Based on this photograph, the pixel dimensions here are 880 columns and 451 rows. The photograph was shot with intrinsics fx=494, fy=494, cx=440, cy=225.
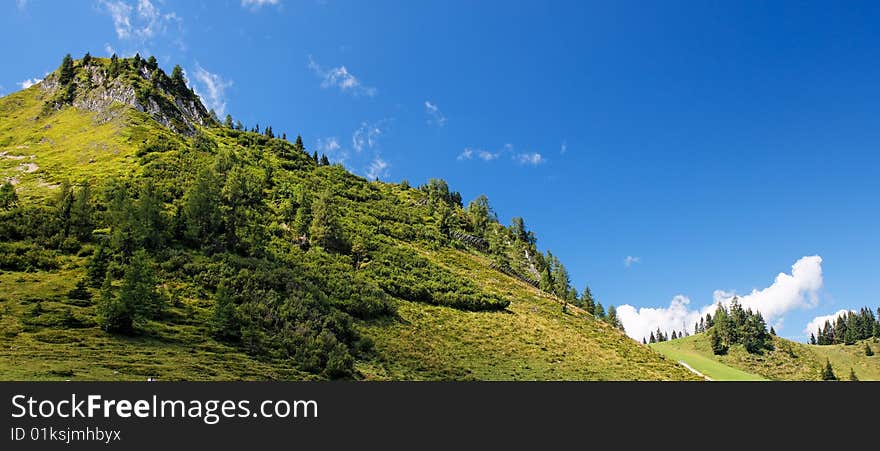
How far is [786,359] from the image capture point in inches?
6063

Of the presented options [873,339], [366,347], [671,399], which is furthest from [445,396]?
[873,339]

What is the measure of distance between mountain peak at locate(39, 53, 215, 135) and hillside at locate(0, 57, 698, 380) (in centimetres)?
64

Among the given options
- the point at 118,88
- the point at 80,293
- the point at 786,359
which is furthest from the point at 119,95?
the point at 786,359

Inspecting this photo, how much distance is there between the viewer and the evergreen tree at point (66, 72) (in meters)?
122

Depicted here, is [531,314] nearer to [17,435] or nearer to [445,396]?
[445,396]

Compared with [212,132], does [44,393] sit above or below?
below

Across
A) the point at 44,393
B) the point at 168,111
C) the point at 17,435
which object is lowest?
the point at 17,435

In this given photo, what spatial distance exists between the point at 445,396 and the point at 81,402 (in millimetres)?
10022

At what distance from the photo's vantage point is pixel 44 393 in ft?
44.7

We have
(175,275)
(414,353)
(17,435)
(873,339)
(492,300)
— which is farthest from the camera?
(873,339)

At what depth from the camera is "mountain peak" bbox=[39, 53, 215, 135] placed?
110250 millimetres

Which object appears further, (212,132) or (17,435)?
(212,132)

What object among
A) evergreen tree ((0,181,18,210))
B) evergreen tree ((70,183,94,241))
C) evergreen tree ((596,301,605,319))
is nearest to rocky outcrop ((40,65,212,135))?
evergreen tree ((0,181,18,210))

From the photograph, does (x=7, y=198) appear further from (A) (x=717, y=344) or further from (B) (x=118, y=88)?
(A) (x=717, y=344)
